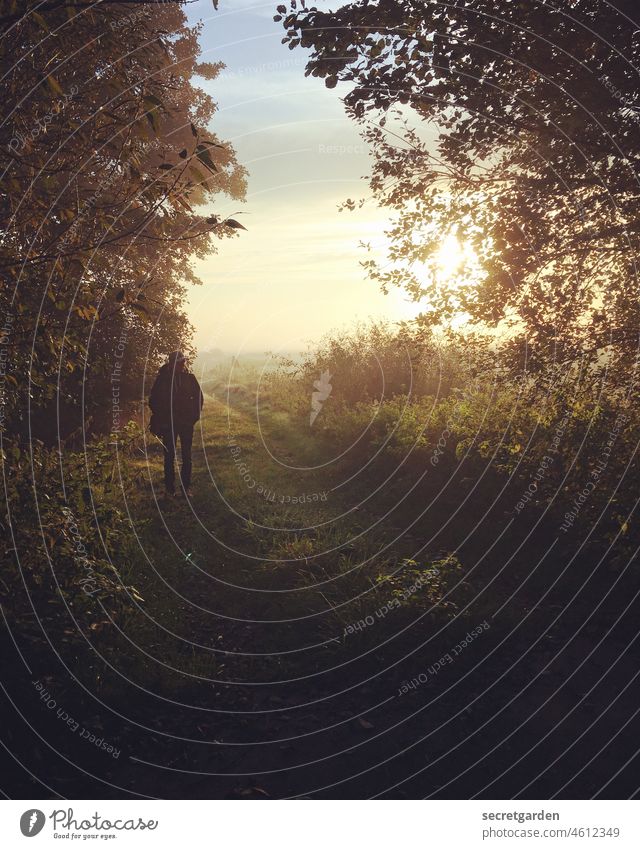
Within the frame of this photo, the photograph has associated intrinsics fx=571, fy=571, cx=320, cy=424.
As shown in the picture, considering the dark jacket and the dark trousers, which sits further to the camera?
the dark jacket

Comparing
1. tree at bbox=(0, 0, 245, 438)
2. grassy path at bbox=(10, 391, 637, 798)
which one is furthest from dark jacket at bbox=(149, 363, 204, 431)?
tree at bbox=(0, 0, 245, 438)

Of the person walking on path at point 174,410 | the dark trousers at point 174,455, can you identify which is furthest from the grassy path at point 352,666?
the person walking on path at point 174,410

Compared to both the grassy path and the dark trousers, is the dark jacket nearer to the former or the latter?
the dark trousers

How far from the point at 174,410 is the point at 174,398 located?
0.91 feet

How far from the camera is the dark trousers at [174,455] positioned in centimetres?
1245

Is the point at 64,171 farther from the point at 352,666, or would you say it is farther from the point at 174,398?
the point at 174,398

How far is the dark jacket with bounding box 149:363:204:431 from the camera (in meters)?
12.6

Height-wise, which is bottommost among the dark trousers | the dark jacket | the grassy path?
the grassy path

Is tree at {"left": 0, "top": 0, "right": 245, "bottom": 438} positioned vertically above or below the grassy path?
above

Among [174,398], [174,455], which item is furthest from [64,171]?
[174,455]

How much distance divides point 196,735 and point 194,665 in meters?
1.05

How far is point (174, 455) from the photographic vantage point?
12.5 m
